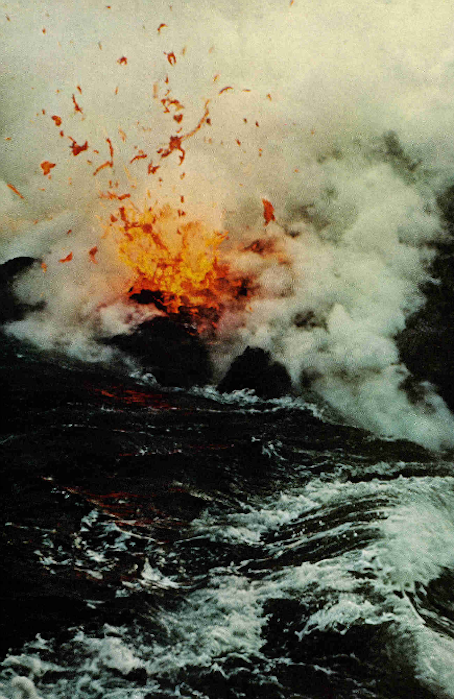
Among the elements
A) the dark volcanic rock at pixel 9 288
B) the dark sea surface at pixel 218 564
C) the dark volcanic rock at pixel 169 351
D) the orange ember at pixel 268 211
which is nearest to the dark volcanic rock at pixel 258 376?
the dark volcanic rock at pixel 169 351

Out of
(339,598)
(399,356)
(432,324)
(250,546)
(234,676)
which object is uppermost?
(432,324)

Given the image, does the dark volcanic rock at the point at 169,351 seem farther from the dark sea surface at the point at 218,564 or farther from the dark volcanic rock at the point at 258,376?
the dark sea surface at the point at 218,564

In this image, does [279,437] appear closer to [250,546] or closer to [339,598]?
[250,546]

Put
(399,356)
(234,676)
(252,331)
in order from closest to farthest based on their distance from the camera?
1. (234,676)
2. (399,356)
3. (252,331)

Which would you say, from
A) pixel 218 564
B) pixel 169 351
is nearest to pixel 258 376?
pixel 169 351

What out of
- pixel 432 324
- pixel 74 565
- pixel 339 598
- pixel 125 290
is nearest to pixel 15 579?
pixel 74 565

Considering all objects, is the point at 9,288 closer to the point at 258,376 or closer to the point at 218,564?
the point at 258,376

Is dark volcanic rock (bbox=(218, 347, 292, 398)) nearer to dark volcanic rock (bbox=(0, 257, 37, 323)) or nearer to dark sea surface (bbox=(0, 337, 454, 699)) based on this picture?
dark sea surface (bbox=(0, 337, 454, 699))
